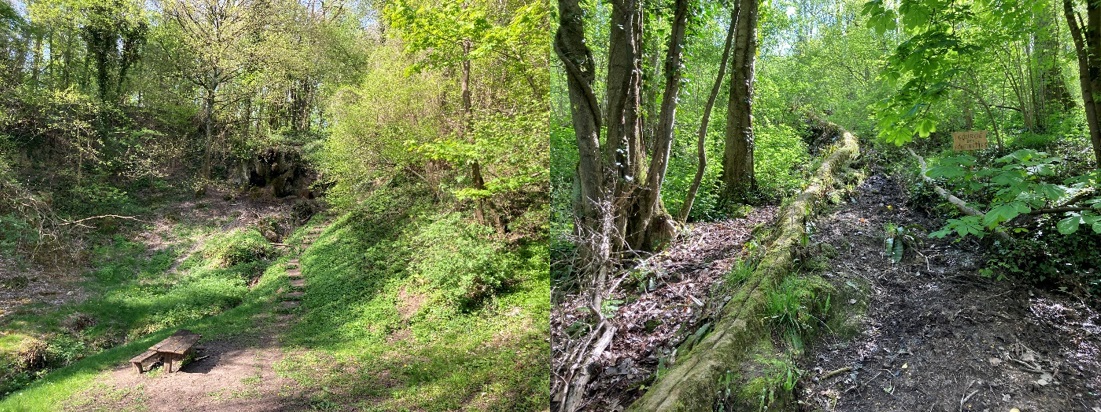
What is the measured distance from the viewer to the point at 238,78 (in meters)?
1.61

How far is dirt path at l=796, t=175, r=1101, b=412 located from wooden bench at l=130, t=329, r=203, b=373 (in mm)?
1555

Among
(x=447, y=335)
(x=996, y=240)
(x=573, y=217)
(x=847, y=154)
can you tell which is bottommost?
(x=447, y=335)

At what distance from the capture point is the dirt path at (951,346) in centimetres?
124

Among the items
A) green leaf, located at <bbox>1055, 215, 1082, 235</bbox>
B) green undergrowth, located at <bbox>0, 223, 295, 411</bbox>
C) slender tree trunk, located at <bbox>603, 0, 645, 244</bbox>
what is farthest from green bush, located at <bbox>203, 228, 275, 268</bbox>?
green leaf, located at <bbox>1055, 215, 1082, 235</bbox>

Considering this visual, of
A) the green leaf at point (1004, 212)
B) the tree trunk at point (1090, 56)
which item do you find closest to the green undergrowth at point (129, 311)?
the green leaf at point (1004, 212)

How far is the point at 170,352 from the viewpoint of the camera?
1213 millimetres

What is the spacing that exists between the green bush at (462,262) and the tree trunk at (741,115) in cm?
181

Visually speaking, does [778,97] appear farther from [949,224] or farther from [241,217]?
[241,217]

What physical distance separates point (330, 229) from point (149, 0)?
2.88 feet

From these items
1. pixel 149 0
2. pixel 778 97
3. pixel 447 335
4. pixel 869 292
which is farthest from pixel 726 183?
pixel 149 0

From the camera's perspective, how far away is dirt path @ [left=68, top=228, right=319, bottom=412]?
115cm

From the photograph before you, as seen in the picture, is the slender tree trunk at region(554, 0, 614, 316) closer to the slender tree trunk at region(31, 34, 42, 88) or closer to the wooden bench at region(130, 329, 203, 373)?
the wooden bench at region(130, 329, 203, 373)

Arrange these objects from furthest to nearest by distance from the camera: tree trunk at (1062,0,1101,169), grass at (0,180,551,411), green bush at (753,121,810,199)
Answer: green bush at (753,121,810,199), tree trunk at (1062,0,1101,169), grass at (0,180,551,411)

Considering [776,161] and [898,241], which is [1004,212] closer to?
[898,241]
